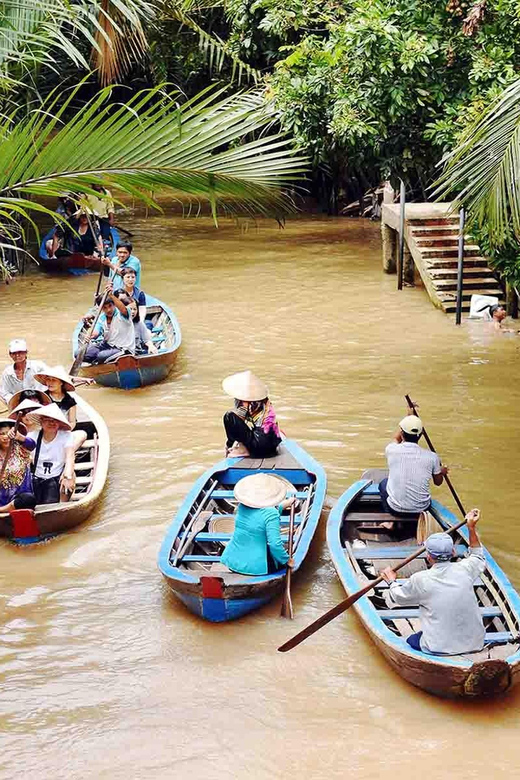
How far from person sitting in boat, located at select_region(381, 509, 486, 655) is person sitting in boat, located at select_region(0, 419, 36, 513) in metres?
3.28

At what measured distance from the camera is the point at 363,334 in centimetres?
1336

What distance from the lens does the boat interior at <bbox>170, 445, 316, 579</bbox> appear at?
7078 mm

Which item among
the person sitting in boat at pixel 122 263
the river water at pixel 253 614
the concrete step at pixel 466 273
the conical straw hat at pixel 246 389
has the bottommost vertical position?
the river water at pixel 253 614

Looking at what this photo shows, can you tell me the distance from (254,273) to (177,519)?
32.3ft

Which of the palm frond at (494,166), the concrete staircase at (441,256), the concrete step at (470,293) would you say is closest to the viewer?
the palm frond at (494,166)

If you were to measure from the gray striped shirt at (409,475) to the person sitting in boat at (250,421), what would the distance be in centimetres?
134

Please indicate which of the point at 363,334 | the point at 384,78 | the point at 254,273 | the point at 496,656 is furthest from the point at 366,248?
the point at 496,656

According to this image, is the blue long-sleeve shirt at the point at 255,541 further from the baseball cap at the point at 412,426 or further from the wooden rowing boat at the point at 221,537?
the baseball cap at the point at 412,426

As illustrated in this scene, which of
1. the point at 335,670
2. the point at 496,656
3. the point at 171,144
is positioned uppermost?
the point at 171,144

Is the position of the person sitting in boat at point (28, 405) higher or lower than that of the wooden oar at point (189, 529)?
higher

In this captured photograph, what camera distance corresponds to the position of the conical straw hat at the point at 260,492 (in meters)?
6.54

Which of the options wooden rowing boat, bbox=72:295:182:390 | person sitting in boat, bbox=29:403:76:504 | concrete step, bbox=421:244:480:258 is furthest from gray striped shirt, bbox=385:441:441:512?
concrete step, bbox=421:244:480:258

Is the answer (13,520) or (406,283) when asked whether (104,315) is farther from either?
(406,283)

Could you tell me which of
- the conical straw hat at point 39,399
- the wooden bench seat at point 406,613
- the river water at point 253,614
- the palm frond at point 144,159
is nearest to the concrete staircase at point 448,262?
the river water at point 253,614
